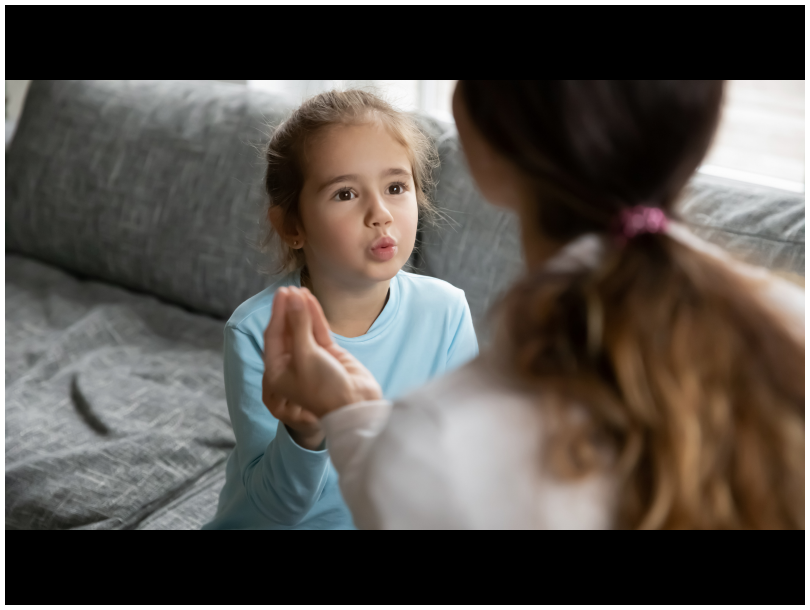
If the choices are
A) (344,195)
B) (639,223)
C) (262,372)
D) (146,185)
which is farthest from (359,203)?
(146,185)

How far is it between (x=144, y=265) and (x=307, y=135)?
102 cm

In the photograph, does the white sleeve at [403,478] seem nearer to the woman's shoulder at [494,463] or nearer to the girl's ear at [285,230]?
the woman's shoulder at [494,463]

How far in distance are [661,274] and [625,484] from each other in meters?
0.16

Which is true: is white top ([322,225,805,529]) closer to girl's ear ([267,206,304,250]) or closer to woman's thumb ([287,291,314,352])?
woman's thumb ([287,291,314,352])

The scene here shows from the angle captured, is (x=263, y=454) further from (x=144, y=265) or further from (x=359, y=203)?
(x=144, y=265)

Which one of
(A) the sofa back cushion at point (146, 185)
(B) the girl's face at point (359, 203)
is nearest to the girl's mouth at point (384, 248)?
(B) the girl's face at point (359, 203)

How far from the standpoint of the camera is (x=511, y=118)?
571mm

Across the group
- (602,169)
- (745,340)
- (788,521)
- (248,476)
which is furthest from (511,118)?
(248,476)

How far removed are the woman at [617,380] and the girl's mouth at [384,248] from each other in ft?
1.22

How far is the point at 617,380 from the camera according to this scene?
527 millimetres

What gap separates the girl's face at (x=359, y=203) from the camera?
0.93m

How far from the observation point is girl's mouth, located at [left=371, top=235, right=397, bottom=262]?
93 centimetres
